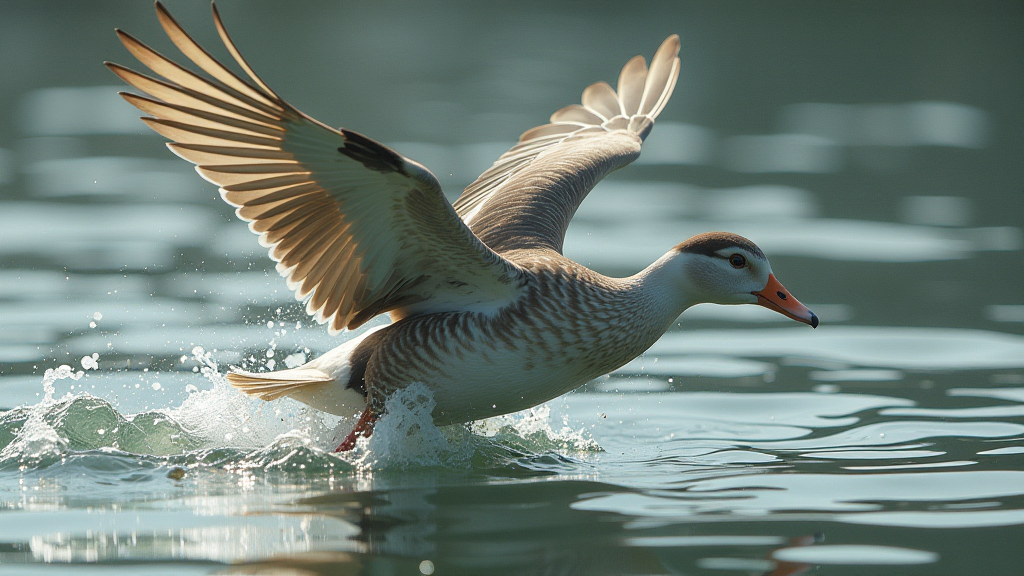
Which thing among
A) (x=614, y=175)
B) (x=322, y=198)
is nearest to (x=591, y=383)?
(x=322, y=198)

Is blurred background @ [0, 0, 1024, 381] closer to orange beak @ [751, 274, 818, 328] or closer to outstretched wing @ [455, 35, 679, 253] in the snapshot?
outstretched wing @ [455, 35, 679, 253]

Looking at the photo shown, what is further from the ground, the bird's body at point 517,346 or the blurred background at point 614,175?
the blurred background at point 614,175

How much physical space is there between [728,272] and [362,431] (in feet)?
7.11

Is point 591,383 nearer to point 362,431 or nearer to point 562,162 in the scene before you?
point 562,162

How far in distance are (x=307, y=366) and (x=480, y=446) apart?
1059 mm

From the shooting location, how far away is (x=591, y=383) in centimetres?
842

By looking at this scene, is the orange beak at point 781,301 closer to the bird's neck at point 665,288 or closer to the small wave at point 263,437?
the bird's neck at point 665,288

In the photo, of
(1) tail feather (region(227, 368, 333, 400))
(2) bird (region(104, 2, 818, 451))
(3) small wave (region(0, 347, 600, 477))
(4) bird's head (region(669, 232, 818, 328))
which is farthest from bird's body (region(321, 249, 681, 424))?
(4) bird's head (region(669, 232, 818, 328))

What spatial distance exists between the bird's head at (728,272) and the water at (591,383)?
33.8 inches

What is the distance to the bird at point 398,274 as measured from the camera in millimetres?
5391

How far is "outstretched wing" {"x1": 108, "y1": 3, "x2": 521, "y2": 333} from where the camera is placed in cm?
527

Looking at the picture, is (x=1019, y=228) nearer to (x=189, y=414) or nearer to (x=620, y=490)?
(x=620, y=490)

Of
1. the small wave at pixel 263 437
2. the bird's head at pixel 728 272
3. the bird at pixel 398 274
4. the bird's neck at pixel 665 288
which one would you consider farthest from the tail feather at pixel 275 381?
the bird's head at pixel 728 272

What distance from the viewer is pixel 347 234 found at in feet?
19.2
